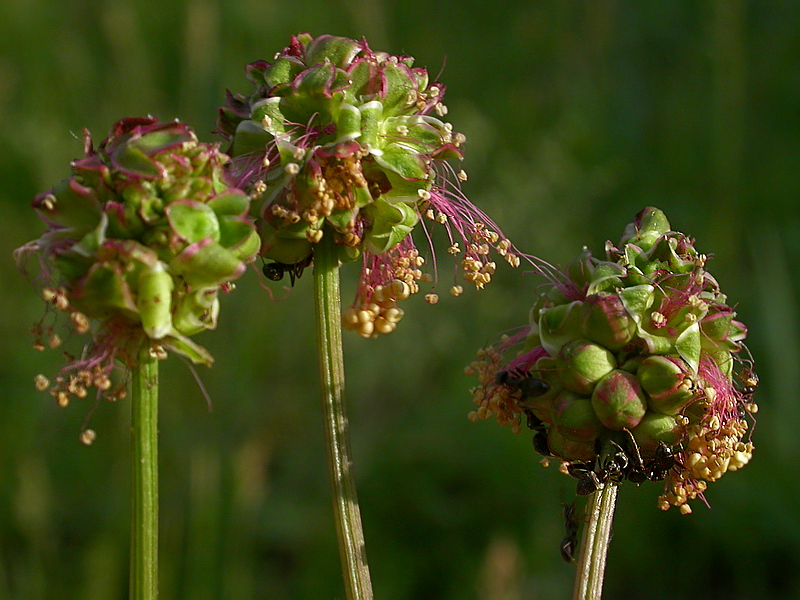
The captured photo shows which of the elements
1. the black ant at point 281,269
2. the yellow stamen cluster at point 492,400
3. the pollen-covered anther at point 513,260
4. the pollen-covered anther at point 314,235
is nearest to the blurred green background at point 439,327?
the yellow stamen cluster at point 492,400

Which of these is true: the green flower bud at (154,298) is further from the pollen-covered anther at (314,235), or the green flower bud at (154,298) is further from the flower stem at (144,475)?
the pollen-covered anther at (314,235)

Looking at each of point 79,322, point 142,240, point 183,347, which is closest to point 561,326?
point 183,347

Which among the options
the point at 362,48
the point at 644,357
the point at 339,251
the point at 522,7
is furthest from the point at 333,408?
the point at 522,7

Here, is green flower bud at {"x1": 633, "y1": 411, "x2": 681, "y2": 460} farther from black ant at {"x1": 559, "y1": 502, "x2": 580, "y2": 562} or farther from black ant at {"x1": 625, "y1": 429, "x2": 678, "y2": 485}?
black ant at {"x1": 559, "y1": 502, "x2": 580, "y2": 562}

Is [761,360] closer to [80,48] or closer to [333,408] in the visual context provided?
[333,408]

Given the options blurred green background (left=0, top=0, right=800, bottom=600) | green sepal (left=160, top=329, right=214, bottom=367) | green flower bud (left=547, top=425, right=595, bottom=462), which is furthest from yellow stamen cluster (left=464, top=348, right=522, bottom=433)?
blurred green background (left=0, top=0, right=800, bottom=600)

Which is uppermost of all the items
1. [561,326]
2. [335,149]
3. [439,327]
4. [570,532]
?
[439,327]

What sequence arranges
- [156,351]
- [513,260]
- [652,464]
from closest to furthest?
1. [156,351]
2. [652,464]
3. [513,260]

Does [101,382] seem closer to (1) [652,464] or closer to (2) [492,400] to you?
(2) [492,400]
